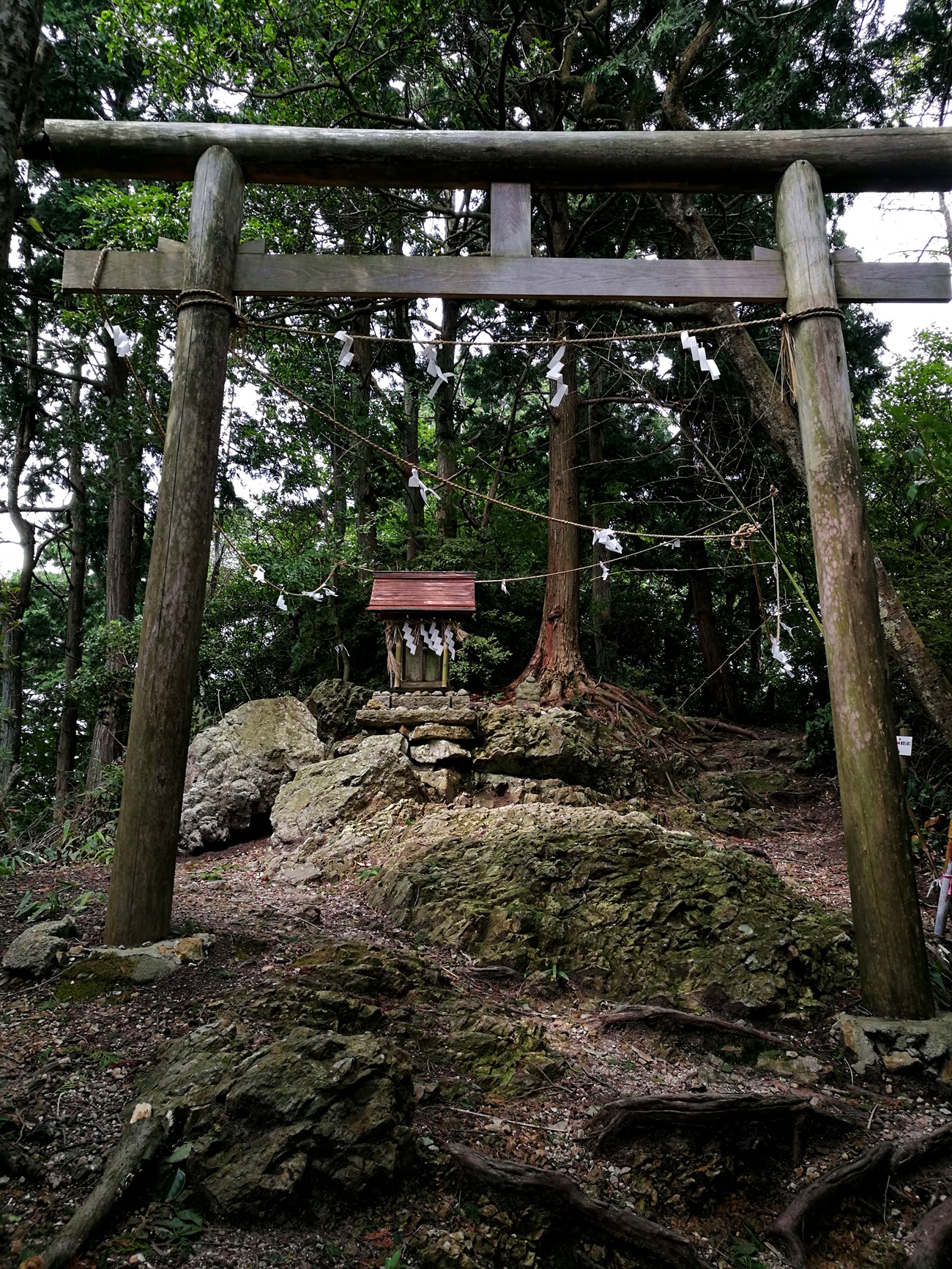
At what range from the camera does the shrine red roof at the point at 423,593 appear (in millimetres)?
7461

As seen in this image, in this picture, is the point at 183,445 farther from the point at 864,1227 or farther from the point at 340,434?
the point at 340,434

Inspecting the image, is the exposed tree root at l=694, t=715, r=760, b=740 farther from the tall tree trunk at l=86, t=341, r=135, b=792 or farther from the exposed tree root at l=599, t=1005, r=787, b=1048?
the tall tree trunk at l=86, t=341, r=135, b=792

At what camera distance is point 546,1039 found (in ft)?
10.5

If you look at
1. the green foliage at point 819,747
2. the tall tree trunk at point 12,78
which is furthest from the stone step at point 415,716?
the tall tree trunk at point 12,78

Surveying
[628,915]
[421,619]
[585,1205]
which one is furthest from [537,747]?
[585,1205]

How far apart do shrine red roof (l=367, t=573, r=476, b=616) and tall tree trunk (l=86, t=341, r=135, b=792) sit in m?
4.54

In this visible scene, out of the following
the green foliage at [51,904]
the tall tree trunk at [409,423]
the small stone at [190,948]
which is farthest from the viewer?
the tall tree trunk at [409,423]

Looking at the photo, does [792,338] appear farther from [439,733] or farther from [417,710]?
[417,710]

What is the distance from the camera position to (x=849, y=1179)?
2455 millimetres

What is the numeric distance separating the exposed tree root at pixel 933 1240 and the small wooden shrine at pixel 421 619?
5.67 metres

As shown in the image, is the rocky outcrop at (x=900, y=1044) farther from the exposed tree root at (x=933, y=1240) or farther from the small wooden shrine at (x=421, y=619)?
the small wooden shrine at (x=421, y=619)

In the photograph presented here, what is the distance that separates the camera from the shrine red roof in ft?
24.5

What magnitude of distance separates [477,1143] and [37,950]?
2095 millimetres

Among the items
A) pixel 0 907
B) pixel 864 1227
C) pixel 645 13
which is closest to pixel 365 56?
pixel 645 13
